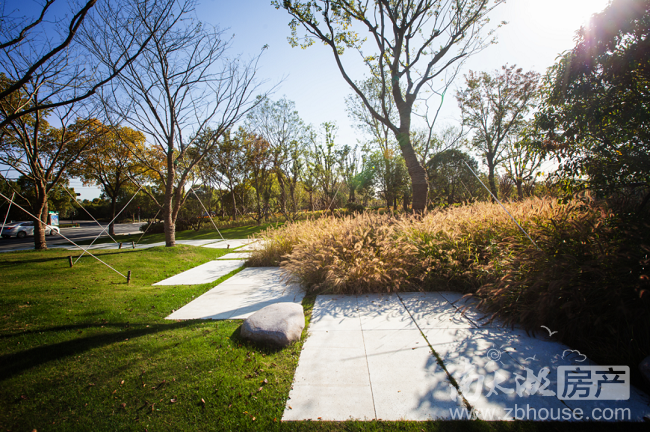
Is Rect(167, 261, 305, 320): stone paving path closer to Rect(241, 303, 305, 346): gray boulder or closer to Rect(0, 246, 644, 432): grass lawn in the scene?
Rect(0, 246, 644, 432): grass lawn

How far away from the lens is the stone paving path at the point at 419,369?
1.86 m

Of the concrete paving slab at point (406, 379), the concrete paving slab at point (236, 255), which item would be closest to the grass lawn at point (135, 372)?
the concrete paving slab at point (406, 379)

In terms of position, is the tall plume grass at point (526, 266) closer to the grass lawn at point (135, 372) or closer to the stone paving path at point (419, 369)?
the stone paving path at point (419, 369)

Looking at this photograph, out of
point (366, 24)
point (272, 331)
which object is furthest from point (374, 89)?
point (272, 331)

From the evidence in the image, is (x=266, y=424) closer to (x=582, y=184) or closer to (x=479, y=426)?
(x=479, y=426)

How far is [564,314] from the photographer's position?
2693mm

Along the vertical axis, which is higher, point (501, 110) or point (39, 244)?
point (501, 110)

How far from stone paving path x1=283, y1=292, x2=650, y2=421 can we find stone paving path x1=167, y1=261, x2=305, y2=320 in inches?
44.3

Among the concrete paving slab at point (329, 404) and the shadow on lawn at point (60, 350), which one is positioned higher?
the shadow on lawn at point (60, 350)

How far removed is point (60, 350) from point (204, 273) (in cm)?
362

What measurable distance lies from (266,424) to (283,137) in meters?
21.3

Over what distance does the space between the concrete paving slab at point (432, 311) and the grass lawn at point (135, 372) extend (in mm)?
1446

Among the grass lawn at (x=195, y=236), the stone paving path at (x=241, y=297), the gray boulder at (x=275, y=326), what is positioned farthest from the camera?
the grass lawn at (x=195, y=236)

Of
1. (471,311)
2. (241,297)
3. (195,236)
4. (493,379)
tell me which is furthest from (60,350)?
(195,236)
